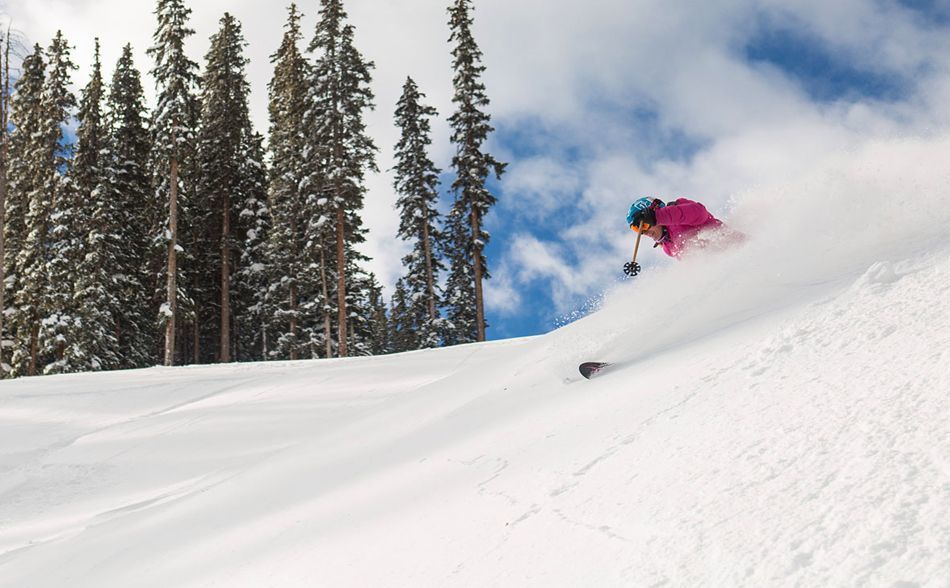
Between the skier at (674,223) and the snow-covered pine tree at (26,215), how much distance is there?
25.5m

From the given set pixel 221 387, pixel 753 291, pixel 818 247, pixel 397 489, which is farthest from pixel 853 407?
pixel 221 387

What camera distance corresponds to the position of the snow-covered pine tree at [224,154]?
105 ft

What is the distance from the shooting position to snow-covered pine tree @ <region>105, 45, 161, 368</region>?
2862cm

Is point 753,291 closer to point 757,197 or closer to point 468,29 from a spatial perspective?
point 757,197

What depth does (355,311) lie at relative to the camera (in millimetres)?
31672

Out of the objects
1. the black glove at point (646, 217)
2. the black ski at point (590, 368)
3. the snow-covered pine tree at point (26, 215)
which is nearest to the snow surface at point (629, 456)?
the black ski at point (590, 368)

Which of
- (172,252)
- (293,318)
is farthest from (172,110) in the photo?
(293,318)

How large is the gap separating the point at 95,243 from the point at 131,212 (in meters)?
4.57

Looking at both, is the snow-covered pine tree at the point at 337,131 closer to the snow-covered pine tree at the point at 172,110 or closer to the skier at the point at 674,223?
the snow-covered pine tree at the point at 172,110

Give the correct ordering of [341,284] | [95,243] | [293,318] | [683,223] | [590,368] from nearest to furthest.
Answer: [590,368] < [683,223] < [341,284] < [95,243] < [293,318]

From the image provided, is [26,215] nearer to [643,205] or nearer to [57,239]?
[57,239]

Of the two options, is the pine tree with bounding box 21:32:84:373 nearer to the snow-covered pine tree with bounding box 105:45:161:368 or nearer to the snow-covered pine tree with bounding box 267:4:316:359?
the snow-covered pine tree with bounding box 105:45:161:368

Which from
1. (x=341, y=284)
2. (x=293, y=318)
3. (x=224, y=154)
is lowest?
(x=293, y=318)

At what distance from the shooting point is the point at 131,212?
101 ft
